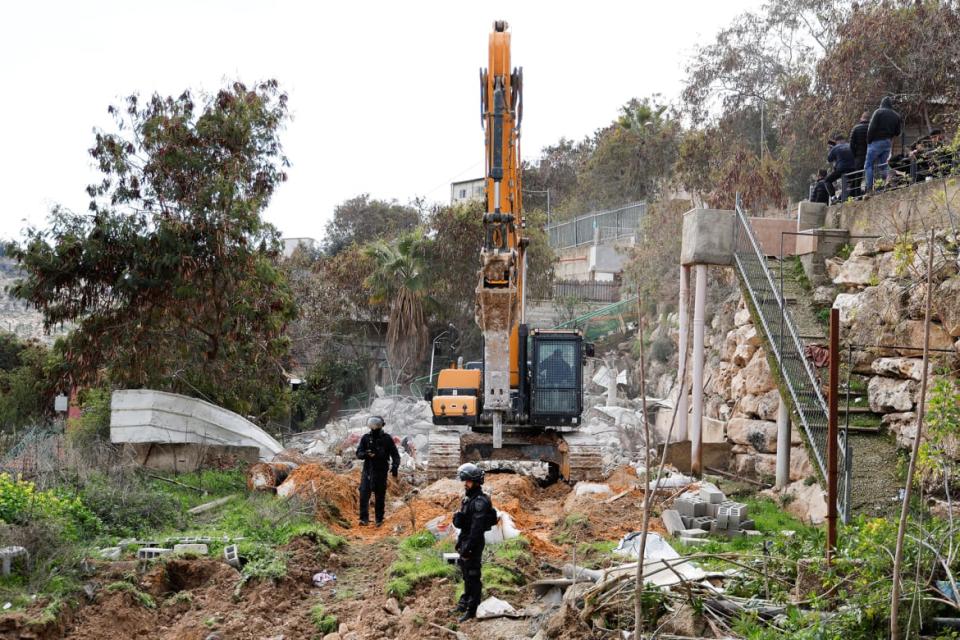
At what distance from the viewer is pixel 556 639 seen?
26.5ft

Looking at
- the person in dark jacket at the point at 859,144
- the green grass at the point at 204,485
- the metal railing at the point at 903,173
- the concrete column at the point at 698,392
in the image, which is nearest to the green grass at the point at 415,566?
the green grass at the point at 204,485

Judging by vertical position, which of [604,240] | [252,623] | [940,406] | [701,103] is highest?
[701,103]

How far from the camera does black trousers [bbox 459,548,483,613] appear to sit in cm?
934

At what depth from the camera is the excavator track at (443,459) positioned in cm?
1822

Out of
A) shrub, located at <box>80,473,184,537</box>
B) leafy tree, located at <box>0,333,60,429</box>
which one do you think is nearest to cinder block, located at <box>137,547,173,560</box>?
shrub, located at <box>80,473,184,537</box>

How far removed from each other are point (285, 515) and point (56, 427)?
8.88 metres

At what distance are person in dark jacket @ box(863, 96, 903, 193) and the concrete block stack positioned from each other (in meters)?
7.07

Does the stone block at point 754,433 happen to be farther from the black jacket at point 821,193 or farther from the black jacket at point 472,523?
the black jacket at point 472,523

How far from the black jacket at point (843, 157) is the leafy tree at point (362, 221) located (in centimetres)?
3381

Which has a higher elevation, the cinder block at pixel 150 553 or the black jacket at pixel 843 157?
the black jacket at pixel 843 157

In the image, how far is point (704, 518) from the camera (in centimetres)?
1298

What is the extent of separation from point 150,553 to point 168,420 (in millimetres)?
6804

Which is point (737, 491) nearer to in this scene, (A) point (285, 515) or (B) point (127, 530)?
(A) point (285, 515)

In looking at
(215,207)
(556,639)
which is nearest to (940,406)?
(556,639)
